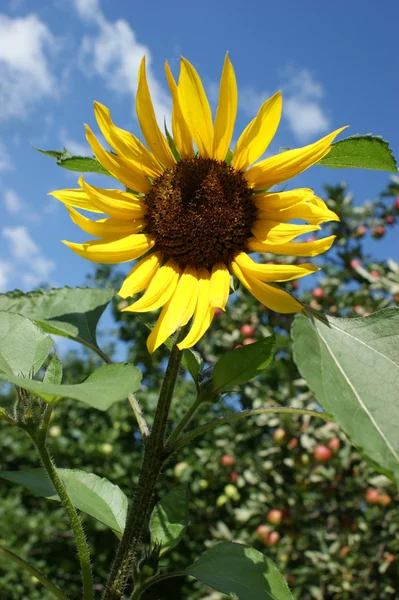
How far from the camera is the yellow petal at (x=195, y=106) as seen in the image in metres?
0.98

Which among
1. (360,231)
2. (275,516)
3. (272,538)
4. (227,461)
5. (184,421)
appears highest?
(360,231)

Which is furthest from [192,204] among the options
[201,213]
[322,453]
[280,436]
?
[280,436]

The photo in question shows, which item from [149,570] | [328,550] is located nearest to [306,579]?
[328,550]

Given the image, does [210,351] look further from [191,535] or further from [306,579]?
[306,579]

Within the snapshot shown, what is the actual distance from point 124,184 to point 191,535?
12.5ft

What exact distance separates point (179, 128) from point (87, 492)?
676 mm

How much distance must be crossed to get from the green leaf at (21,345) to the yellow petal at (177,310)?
17cm

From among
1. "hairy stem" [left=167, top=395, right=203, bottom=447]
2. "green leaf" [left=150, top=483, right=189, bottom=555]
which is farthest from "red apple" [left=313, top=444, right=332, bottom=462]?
"hairy stem" [left=167, top=395, right=203, bottom=447]

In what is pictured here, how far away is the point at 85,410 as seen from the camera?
5281 millimetres

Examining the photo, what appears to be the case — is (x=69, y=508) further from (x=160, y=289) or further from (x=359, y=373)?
(x=359, y=373)

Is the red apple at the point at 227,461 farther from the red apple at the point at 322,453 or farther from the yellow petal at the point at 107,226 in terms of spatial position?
the yellow petal at the point at 107,226

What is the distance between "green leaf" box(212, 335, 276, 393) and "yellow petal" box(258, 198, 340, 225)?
0.20 m

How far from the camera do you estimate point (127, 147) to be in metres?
1.04

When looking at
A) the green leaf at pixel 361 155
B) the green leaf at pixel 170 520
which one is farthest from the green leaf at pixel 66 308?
the green leaf at pixel 361 155
